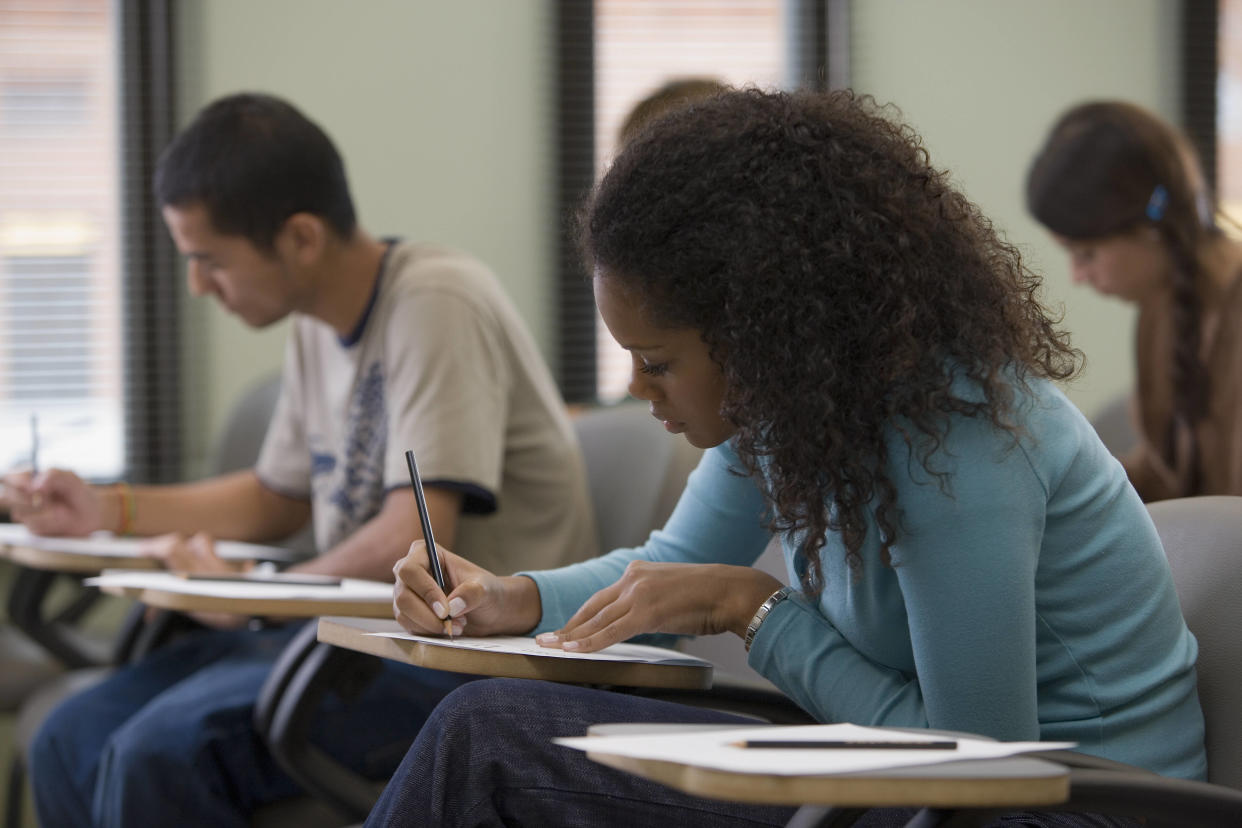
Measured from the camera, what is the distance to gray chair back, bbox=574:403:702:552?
1915 mm

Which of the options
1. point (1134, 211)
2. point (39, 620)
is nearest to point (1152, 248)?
point (1134, 211)

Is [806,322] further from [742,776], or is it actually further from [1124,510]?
[742,776]

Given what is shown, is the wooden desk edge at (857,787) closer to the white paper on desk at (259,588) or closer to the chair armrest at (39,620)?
the white paper on desk at (259,588)

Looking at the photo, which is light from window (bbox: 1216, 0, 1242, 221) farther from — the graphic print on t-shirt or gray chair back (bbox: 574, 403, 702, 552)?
the graphic print on t-shirt

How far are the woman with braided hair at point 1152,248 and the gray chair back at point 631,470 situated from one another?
83 centimetres

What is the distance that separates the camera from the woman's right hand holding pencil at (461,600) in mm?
1251

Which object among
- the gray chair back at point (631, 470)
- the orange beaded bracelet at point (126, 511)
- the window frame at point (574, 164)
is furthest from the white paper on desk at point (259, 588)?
the window frame at point (574, 164)

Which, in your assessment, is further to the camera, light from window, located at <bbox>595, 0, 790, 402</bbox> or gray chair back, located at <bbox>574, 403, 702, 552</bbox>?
light from window, located at <bbox>595, 0, 790, 402</bbox>

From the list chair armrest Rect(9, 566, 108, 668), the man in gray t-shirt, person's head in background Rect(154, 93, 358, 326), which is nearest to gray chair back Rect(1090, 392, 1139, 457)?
the man in gray t-shirt

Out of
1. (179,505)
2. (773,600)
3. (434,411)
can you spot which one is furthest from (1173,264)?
(179,505)

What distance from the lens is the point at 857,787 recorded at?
0.72 m

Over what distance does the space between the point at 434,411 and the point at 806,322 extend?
0.92m

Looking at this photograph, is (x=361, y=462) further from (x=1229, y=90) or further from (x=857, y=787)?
(x=1229, y=90)

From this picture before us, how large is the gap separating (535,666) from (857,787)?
17.2 inches
